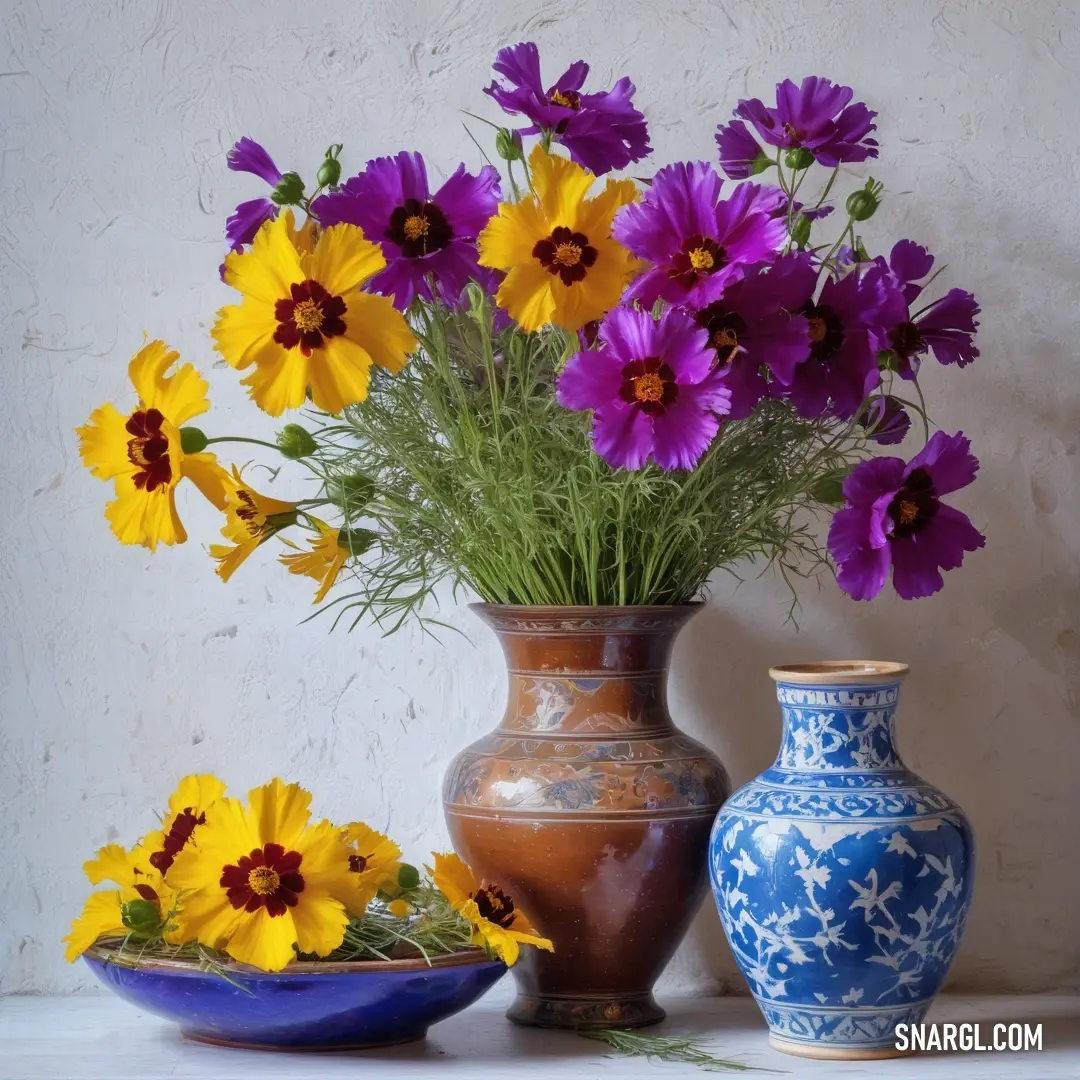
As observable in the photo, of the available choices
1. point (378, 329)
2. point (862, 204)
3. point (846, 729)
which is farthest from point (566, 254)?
point (846, 729)

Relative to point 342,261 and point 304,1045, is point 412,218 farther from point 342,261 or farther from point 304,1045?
point 304,1045

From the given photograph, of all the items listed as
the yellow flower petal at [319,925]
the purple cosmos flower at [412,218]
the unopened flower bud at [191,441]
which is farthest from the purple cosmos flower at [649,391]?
the yellow flower petal at [319,925]

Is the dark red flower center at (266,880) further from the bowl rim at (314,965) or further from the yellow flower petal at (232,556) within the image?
the yellow flower petal at (232,556)

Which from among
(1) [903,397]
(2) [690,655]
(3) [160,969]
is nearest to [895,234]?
(1) [903,397]

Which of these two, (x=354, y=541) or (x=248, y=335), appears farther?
(x=354, y=541)

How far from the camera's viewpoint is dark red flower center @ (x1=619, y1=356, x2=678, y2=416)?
762 mm

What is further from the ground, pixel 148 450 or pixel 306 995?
pixel 148 450

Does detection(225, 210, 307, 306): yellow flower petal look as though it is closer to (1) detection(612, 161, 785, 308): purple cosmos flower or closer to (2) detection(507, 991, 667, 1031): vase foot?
(1) detection(612, 161, 785, 308): purple cosmos flower

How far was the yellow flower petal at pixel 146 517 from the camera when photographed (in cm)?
80

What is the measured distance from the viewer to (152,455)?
0.81 metres

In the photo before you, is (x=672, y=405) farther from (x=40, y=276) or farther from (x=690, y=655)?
(x=40, y=276)

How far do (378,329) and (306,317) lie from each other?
1.6 inches

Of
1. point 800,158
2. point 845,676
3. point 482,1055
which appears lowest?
point 482,1055

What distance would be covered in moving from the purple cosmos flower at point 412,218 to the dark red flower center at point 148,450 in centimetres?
15
